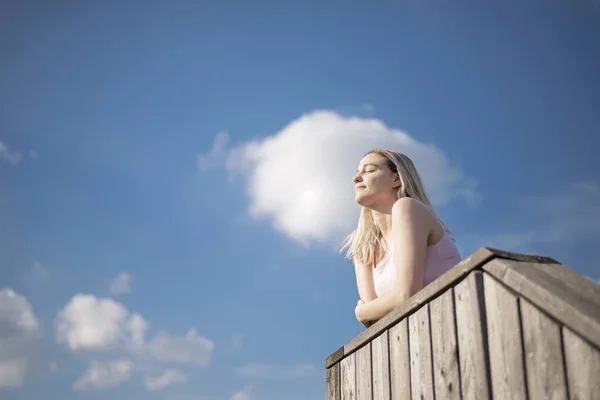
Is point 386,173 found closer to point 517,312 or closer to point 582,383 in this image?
point 517,312

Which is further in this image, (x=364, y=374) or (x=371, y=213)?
(x=371, y=213)

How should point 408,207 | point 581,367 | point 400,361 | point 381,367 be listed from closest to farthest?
point 581,367, point 400,361, point 381,367, point 408,207

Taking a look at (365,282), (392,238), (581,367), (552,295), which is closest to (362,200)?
(392,238)

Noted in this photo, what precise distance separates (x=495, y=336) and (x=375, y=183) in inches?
65.6

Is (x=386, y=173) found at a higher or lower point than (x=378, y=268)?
higher

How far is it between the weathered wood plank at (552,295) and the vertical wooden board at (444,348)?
0.30 meters

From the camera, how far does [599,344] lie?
2088 millimetres

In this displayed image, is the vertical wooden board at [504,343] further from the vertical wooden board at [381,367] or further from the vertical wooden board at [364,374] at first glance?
the vertical wooden board at [364,374]

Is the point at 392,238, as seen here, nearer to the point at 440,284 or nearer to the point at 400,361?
the point at 400,361

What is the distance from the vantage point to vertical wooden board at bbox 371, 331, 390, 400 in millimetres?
3373

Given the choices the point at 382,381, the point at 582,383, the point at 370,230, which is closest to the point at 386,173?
the point at 370,230

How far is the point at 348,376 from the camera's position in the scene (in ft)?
12.7

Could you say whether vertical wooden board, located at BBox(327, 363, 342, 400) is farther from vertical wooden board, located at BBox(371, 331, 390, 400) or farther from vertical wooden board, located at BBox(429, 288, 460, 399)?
vertical wooden board, located at BBox(429, 288, 460, 399)

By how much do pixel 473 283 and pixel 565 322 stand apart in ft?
1.73
